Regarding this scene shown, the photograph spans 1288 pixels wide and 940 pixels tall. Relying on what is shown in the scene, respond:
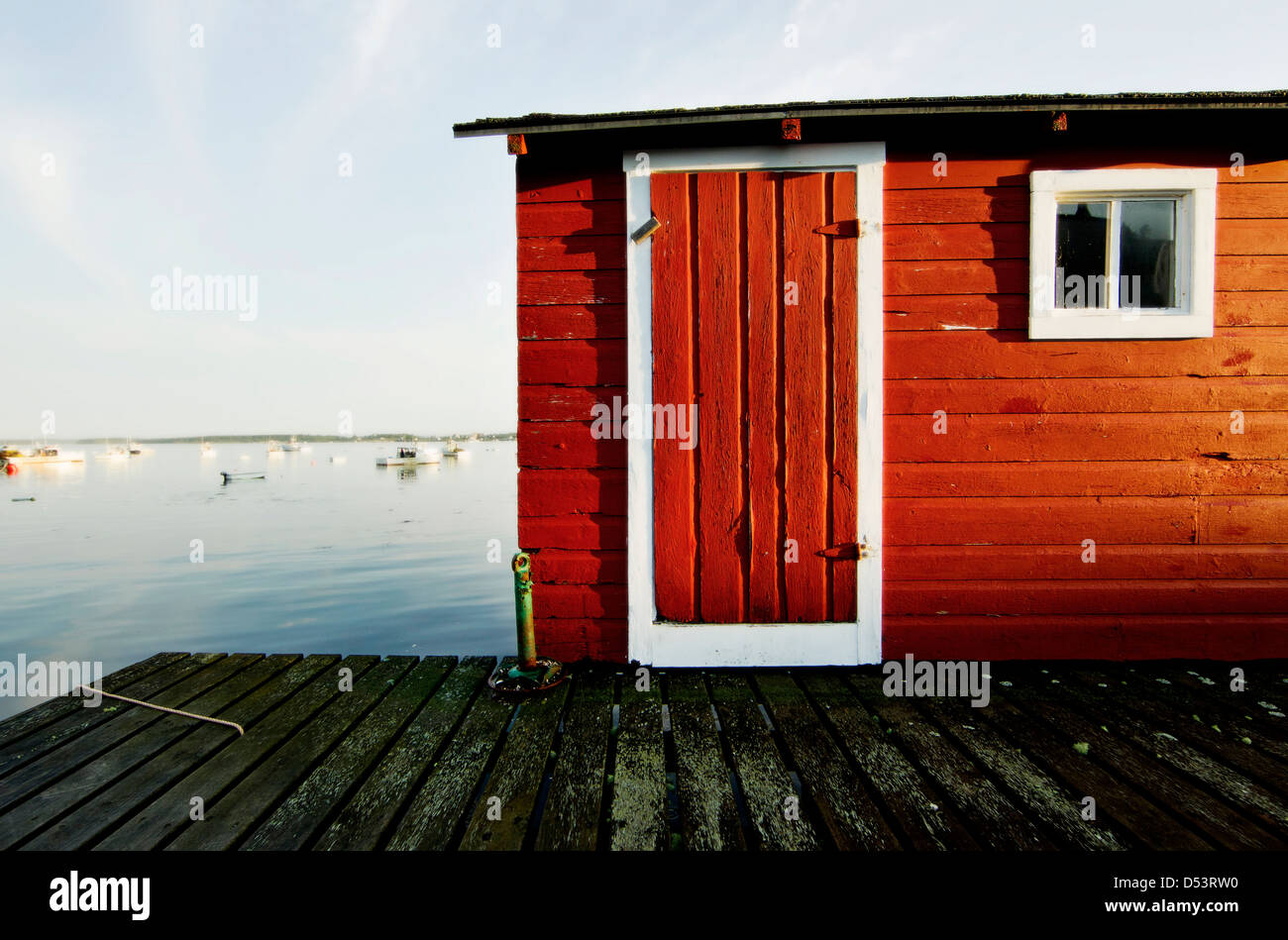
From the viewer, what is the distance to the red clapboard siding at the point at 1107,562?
3625 mm

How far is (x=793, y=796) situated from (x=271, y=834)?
6.43 ft

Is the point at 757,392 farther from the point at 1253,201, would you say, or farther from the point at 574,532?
the point at 1253,201

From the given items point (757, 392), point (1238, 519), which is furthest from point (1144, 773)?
point (757, 392)

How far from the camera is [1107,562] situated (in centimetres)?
363

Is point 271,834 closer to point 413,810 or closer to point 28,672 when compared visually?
point 413,810

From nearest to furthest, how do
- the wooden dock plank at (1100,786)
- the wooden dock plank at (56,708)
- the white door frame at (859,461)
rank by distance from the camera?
the wooden dock plank at (1100,786), the wooden dock plank at (56,708), the white door frame at (859,461)

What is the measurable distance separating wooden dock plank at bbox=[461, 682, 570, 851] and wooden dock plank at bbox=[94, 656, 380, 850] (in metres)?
1.12

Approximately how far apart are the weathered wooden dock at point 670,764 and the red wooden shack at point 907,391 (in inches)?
16.5

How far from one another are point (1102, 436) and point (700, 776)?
10.9 ft

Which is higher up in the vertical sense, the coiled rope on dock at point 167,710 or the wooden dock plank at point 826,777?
the wooden dock plank at point 826,777

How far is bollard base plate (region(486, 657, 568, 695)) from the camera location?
10.8 feet

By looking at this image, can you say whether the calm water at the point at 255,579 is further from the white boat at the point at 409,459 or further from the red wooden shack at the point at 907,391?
the white boat at the point at 409,459

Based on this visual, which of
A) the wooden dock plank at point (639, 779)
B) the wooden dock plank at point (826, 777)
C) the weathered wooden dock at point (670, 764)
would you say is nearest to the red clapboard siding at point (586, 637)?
the weathered wooden dock at point (670, 764)
